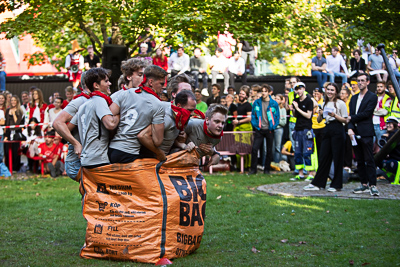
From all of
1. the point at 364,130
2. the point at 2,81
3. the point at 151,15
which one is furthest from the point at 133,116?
the point at 2,81

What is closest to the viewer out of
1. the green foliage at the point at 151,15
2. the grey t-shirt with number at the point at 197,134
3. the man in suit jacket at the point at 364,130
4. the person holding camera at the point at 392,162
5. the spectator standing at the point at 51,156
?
the grey t-shirt with number at the point at 197,134

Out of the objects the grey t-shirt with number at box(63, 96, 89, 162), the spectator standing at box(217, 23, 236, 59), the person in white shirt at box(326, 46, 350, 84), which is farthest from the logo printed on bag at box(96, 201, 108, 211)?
the person in white shirt at box(326, 46, 350, 84)

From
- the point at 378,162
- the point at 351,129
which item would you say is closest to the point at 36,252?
the point at 351,129

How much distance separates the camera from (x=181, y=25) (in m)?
17.9

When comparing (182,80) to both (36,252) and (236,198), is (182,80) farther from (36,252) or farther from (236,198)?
(236,198)

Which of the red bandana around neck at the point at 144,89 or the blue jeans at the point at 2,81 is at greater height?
the blue jeans at the point at 2,81

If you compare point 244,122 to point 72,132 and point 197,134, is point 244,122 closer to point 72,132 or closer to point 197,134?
point 72,132

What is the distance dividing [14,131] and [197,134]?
443 inches

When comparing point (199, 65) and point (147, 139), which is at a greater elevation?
point (199, 65)

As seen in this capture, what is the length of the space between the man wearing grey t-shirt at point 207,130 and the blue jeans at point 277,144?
9.86 metres

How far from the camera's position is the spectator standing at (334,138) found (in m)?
11.4

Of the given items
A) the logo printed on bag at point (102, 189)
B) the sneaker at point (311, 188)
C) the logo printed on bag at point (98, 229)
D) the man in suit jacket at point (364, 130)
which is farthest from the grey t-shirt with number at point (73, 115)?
the sneaker at point (311, 188)

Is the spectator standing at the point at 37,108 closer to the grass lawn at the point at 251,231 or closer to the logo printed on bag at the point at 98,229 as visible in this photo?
the grass lawn at the point at 251,231

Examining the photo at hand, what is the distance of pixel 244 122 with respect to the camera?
16234 millimetres
